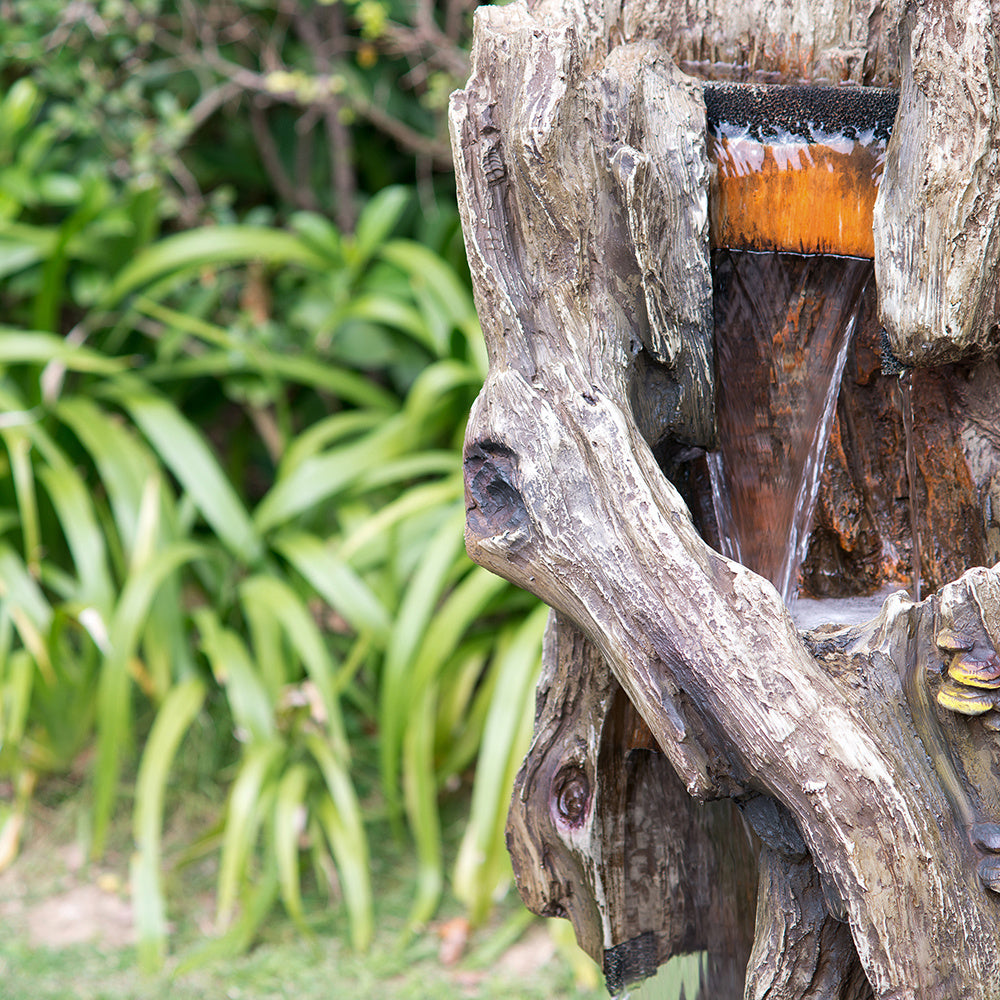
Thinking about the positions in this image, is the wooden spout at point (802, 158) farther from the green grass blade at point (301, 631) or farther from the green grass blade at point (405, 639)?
the green grass blade at point (301, 631)

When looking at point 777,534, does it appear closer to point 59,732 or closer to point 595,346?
point 595,346

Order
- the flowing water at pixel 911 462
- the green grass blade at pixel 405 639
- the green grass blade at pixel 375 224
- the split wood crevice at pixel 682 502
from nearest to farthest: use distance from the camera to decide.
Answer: the split wood crevice at pixel 682 502 < the flowing water at pixel 911 462 < the green grass blade at pixel 405 639 < the green grass blade at pixel 375 224

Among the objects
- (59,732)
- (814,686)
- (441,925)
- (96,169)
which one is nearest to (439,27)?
(96,169)

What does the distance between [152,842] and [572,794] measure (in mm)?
1464

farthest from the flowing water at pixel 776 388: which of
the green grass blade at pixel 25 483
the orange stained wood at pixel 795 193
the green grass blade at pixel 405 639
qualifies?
the green grass blade at pixel 25 483

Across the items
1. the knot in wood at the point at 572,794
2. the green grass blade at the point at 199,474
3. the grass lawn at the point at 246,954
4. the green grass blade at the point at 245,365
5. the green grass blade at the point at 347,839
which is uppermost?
the green grass blade at the point at 245,365

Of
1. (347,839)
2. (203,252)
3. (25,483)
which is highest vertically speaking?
(203,252)

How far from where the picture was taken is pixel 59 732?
289 centimetres

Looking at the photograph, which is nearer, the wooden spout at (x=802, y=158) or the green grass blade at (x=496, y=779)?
the wooden spout at (x=802, y=158)

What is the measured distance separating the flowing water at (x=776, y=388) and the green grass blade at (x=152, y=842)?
1699mm

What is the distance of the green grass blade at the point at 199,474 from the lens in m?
2.85

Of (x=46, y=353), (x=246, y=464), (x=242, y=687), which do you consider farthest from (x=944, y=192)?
(x=246, y=464)

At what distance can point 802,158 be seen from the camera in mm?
1198

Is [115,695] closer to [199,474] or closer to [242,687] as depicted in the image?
[242,687]
